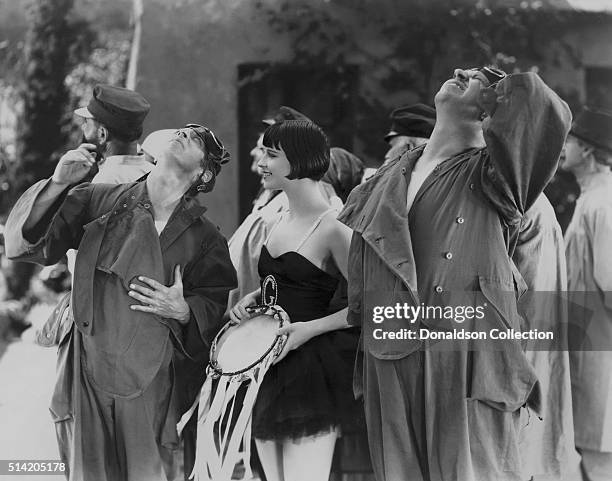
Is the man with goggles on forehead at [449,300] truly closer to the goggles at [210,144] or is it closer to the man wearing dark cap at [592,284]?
the man wearing dark cap at [592,284]

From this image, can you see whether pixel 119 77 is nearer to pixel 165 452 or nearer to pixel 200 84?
pixel 200 84

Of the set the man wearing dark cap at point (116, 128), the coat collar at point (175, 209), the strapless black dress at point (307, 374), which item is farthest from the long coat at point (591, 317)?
the man wearing dark cap at point (116, 128)

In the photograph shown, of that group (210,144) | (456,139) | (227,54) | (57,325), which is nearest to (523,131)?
(456,139)

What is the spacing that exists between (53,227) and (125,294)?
0.41 metres

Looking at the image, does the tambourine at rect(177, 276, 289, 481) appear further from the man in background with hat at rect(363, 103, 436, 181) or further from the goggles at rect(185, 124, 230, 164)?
the man in background with hat at rect(363, 103, 436, 181)

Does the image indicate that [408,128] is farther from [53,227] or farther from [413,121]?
[53,227]

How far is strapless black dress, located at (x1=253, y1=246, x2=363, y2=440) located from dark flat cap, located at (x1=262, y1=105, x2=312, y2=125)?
593 mm

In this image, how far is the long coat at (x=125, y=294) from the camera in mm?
3453

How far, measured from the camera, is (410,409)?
124 inches

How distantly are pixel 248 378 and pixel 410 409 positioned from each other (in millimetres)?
632

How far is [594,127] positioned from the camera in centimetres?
371

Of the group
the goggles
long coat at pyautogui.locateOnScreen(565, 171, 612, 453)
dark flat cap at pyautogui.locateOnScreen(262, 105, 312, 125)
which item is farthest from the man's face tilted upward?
the goggles

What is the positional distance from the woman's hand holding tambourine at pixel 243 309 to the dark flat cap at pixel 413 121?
2.89 ft

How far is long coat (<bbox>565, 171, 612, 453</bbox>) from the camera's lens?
3.61m
